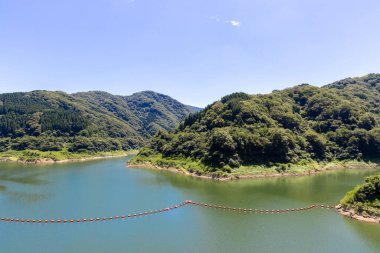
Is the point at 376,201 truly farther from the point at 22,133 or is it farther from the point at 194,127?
the point at 22,133

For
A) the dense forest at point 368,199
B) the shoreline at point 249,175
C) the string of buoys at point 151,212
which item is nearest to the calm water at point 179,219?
the string of buoys at point 151,212

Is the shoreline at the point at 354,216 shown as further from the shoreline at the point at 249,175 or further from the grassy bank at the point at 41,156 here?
the grassy bank at the point at 41,156

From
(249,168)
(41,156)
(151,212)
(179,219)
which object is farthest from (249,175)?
(41,156)

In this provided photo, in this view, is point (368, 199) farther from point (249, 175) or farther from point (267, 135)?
point (267, 135)

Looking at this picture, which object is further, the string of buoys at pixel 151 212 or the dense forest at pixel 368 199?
the string of buoys at pixel 151 212

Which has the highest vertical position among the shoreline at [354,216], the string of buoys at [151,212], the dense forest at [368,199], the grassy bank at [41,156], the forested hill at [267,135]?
the forested hill at [267,135]

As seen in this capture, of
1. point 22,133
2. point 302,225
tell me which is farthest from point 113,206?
point 22,133

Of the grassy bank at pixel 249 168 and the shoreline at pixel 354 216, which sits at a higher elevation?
the grassy bank at pixel 249 168

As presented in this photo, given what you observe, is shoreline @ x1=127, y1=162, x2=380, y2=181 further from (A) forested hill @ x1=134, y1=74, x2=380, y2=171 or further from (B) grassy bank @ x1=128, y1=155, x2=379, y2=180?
(A) forested hill @ x1=134, y1=74, x2=380, y2=171

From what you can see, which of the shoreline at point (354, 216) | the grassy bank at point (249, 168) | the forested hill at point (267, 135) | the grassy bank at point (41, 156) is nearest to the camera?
the shoreline at point (354, 216)
